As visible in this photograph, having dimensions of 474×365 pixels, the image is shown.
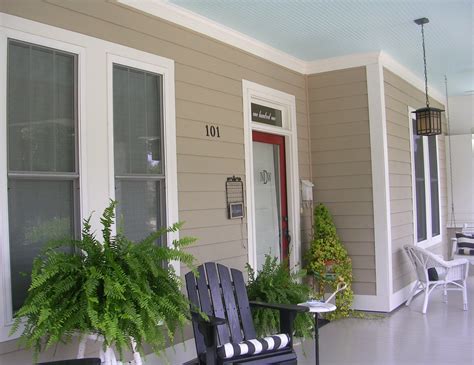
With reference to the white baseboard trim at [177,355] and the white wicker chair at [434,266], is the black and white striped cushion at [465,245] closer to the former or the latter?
the white wicker chair at [434,266]

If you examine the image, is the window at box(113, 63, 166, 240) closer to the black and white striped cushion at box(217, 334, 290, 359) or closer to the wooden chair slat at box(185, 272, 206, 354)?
the wooden chair slat at box(185, 272, 206, 354)

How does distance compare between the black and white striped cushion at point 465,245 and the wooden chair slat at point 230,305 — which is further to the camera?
the black and white striped cushion at point 465,245

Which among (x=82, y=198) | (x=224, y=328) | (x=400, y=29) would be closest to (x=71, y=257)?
(x=82, y=198)

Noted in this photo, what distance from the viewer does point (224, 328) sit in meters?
3.50

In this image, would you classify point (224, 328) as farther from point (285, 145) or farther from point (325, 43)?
point (325, 43)

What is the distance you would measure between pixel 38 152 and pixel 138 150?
0.83 m

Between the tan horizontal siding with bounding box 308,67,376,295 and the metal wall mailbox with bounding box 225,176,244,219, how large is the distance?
5.15ft

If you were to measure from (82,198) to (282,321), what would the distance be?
5.00 ft

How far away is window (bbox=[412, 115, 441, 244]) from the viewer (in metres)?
7.03

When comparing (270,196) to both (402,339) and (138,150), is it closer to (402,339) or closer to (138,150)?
(402,339)

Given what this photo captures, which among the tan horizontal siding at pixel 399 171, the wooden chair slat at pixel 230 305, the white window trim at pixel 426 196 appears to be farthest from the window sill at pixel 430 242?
the wooden chair slat at pixel 230 305

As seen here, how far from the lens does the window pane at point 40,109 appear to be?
293 cm

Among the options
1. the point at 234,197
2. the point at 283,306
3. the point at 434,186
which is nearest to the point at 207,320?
the point at 283,306

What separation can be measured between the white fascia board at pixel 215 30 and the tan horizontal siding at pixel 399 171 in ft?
3.94
